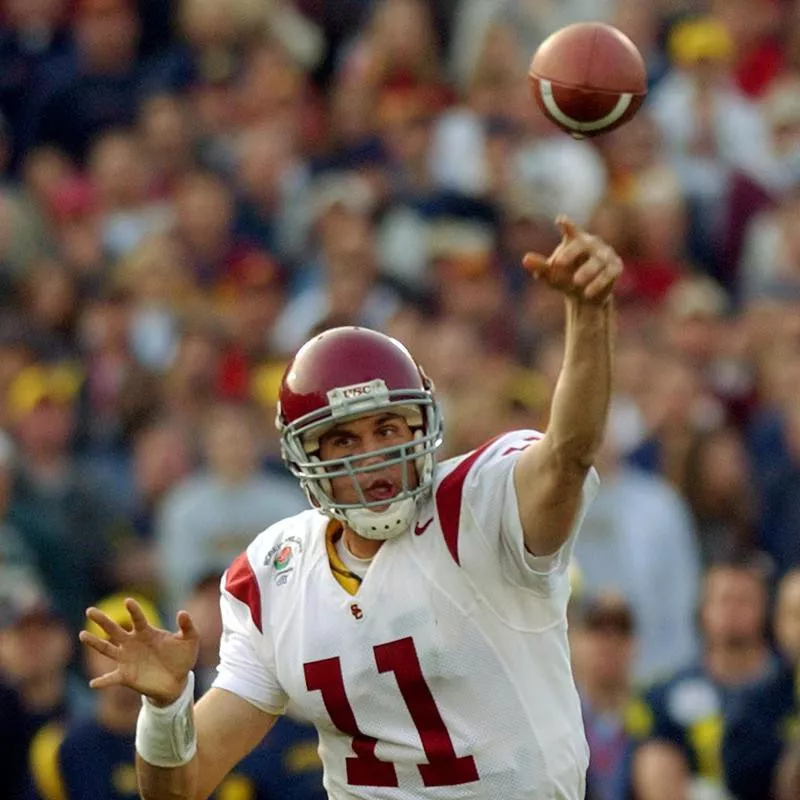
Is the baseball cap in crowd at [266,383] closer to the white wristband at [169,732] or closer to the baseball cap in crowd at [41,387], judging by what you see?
the baseball cap in crowd at [41,387]

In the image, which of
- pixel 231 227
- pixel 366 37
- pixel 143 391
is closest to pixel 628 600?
pixel 143 391

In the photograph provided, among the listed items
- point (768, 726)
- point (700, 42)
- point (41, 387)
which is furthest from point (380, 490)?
point (700, 42)

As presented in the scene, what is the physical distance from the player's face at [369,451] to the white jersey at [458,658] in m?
0.11

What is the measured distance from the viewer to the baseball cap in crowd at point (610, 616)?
25.9 feet

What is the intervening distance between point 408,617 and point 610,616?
10.8 ft

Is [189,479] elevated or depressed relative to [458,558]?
depressed

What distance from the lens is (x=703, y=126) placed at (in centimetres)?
1159

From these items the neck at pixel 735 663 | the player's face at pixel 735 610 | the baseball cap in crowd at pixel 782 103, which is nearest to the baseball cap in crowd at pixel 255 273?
the baseball cap in crowd at pixel 782 103

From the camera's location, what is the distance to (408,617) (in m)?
4.71

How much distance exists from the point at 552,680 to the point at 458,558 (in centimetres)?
33

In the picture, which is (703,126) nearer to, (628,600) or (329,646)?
(628,600)

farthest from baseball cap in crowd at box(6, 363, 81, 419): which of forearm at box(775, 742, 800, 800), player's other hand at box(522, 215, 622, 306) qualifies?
player's other hand at box(522, 215, 622, 306)

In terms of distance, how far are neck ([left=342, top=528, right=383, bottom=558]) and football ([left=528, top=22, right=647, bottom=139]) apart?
101 centimetres

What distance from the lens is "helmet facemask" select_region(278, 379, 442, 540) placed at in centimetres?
469
